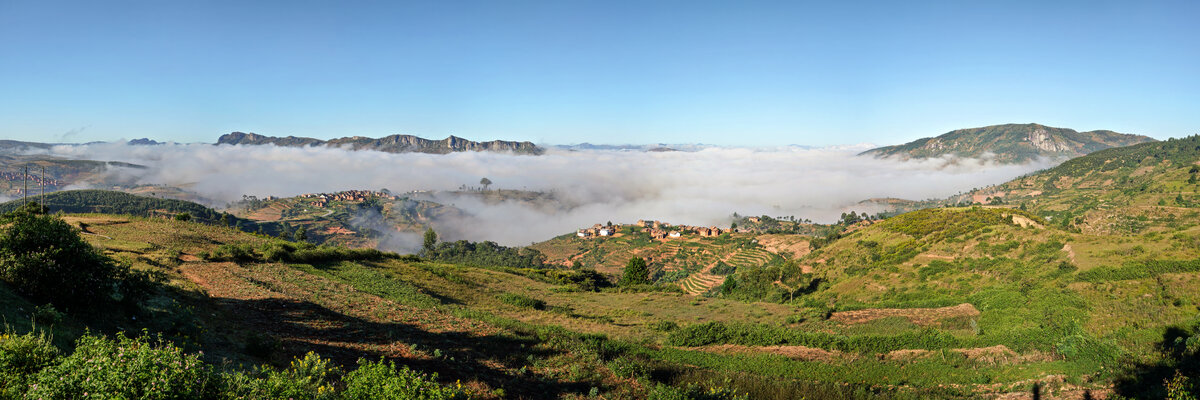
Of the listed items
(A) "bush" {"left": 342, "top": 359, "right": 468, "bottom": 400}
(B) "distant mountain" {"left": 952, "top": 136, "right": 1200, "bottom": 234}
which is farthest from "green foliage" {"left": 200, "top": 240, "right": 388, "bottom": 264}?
(B) "distant mountain" {"left": 952, "top": 136, "right": 1200, "bottom": 234}

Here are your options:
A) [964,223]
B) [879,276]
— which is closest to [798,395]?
[879,276]

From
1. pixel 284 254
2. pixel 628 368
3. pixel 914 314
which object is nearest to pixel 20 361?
pixel 628 368

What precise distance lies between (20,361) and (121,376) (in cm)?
239

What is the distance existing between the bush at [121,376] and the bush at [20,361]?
30 centimetres

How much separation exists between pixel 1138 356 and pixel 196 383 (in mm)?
27787

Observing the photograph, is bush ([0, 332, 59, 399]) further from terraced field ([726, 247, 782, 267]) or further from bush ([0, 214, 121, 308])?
terraced field ([726, 247, 782, 267])

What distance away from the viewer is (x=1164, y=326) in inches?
782

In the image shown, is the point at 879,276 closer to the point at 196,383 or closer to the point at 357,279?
the point at 357,279

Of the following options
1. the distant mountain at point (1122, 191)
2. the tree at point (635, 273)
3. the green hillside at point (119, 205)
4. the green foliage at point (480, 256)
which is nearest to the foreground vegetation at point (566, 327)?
the distant mountain at point (1122, 191)

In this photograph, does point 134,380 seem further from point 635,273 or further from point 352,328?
point 635,273

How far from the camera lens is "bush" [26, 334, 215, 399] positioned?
648 centimetres

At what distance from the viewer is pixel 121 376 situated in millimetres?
6574

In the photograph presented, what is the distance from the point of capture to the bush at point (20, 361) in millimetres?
6832

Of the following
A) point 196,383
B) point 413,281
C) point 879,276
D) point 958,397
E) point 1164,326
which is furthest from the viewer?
point 879,276
